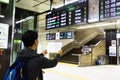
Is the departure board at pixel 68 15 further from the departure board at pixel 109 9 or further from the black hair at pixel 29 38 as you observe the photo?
the black hair at pixel 29 38

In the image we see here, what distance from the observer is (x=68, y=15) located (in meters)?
5.76

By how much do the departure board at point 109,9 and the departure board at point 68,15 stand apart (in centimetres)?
52

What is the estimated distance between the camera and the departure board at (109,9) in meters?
4.60

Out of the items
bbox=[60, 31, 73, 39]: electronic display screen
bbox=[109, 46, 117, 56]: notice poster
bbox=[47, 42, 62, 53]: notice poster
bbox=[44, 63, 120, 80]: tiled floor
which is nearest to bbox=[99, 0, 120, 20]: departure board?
bbox=[44, 63, 120, 80]: tiled floor

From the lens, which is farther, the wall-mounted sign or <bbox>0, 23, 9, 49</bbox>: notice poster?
the wall-mounted sign

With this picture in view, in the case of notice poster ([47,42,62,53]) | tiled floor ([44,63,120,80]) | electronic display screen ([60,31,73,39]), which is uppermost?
electronic display screen ([60,31,73,39])

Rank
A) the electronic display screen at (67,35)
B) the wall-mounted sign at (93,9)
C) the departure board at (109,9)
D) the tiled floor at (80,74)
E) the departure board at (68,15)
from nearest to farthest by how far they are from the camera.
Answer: the departure board at (109,9)
the departure board at (68,15)
the wall-mounted sign at (93,9)
the tiled floor at (80,74)
the electronic display screen at (67,35)

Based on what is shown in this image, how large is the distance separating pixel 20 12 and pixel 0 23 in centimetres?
666

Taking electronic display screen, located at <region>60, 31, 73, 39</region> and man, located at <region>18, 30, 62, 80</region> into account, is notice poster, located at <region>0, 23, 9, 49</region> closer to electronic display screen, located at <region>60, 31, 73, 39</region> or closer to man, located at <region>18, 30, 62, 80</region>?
man, located at <region>18, 30, 62, 80</region>

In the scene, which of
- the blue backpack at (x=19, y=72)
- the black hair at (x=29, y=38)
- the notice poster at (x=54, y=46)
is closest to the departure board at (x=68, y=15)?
the notice poster at (x=54, y=46)

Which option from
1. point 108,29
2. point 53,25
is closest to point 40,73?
point 53,25

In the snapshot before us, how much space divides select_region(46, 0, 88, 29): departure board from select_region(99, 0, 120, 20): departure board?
0.52m

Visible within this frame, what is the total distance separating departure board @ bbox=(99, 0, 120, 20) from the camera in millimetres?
4598

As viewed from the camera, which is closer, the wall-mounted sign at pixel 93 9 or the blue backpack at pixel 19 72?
the blue backpack at pixel 19 72
